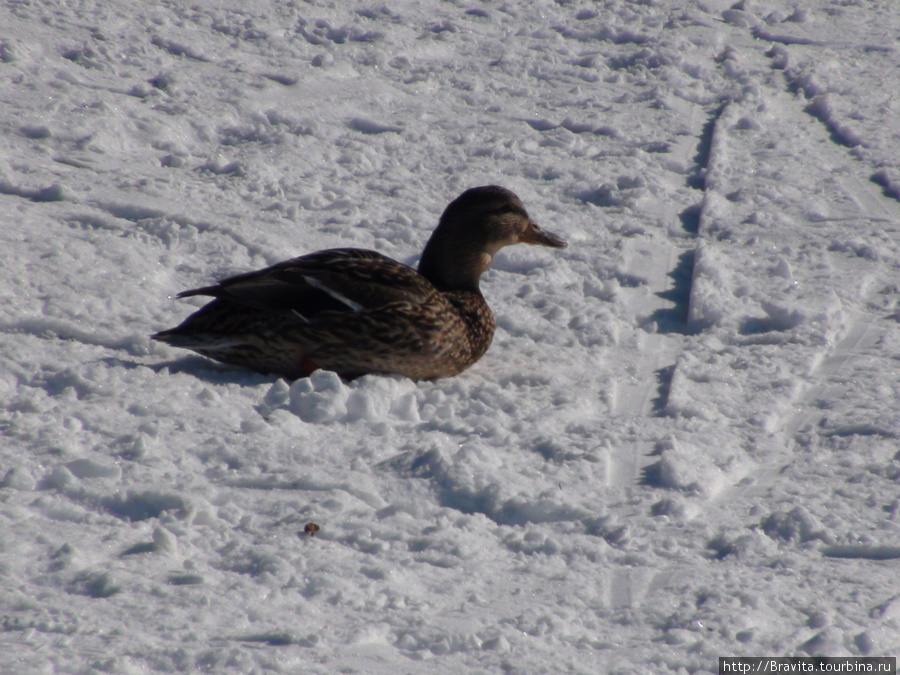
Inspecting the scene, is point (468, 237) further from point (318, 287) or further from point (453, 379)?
point (318, 287)

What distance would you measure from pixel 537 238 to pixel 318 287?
56.7 inches

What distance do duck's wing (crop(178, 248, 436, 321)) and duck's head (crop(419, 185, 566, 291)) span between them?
0.57 m

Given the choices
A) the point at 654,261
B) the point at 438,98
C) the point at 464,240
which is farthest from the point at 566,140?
the point at 464,240

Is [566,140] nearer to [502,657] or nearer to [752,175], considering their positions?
[752,175]

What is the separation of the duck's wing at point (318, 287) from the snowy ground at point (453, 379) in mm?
330

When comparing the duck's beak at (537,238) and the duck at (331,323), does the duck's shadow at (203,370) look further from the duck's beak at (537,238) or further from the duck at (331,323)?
the duck's beak at (537,238)

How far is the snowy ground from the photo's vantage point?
2727mm

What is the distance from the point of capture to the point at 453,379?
443cm

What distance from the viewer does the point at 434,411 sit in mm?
3984

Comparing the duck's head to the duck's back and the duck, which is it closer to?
the duck

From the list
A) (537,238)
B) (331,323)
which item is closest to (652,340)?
(537,238)

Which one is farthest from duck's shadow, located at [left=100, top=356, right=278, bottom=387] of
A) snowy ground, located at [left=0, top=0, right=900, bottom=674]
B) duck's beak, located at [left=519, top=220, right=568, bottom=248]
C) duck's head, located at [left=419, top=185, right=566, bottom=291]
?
duck's beak, located at [left=519, top=220, right=568, bottom=248]

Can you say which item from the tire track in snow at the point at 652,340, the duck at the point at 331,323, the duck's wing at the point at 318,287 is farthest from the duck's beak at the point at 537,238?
the duck's wing at the point at 318,287

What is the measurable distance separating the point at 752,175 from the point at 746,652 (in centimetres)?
462
